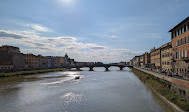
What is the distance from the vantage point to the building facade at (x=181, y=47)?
32.4 m

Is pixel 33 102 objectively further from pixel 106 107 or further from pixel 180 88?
pixel 180 88

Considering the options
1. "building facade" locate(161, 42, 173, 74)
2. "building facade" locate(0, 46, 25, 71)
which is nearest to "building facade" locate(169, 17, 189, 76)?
"building facade" locate(161, 42, 173, 74)

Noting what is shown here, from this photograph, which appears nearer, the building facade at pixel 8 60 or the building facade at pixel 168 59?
the building facade at pixel 168 59

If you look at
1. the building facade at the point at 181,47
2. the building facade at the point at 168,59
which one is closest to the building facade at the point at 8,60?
the building facade at the point at 168,59

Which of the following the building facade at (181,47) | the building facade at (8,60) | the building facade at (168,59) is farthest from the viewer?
the building facade at (8,60)

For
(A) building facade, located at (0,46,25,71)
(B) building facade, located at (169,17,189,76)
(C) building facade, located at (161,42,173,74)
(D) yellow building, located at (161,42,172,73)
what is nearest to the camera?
(B) building facade, located at (169,17,189,76)

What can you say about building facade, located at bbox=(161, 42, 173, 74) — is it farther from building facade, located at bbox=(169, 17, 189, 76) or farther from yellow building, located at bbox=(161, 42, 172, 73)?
building facade, located at bbox=(169, 17, 189, 76)

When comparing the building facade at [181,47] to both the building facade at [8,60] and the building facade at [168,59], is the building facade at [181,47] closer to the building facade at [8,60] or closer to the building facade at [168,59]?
the building facade at [168,59]

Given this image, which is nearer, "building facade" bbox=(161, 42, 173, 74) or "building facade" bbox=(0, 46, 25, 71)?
"building facade" bbox=(161, 42, 173, 74)

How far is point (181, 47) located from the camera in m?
35.3

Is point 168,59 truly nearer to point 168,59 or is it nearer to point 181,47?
point 168,59

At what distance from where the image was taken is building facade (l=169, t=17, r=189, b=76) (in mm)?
32406

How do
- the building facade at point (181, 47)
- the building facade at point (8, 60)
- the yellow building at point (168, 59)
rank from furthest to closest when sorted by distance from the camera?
1. the building facade at point (8, 60)
2. the yellow building at point (168, 59)
3. the building facade at point (181, 47)


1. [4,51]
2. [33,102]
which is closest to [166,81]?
[33,102]
